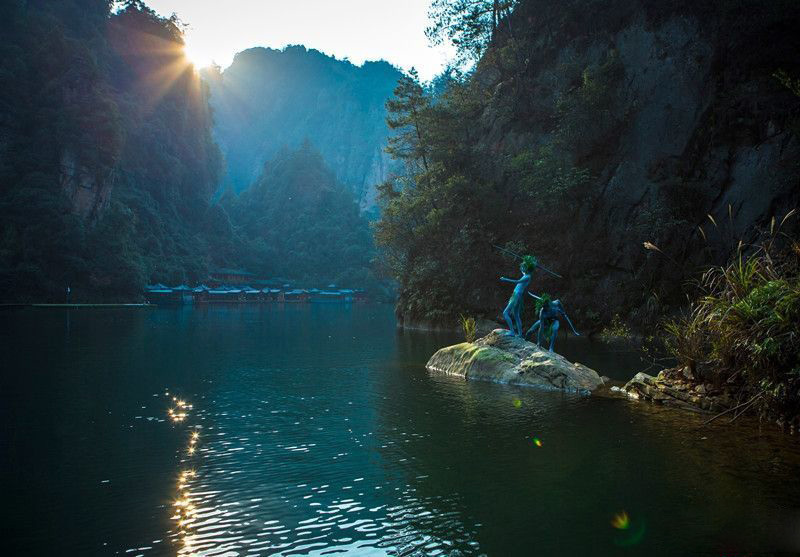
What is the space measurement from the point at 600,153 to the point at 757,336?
2445cm

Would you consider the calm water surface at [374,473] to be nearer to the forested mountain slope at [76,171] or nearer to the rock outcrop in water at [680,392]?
the rock outcrop in water at [680,392]

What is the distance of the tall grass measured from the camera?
10.1 meters

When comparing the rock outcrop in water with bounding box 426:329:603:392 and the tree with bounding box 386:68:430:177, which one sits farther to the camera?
the tree with bounding box 386:68:430:177

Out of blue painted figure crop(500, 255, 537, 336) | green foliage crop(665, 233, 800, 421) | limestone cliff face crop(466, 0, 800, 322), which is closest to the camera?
green foliage crop(665, 233, 800, 421)

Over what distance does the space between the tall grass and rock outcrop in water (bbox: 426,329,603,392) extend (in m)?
3.47

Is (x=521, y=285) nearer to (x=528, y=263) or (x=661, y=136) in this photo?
(x=528, y=263)

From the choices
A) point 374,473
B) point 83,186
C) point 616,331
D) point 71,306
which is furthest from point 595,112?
point 83,186

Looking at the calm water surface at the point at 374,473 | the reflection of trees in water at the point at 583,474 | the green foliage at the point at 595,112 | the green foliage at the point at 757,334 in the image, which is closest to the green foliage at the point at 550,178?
the green foliage at the point at 595,112

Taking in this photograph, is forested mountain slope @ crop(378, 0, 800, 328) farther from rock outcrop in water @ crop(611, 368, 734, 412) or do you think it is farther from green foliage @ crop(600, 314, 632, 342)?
rock outcrop in water @ crop(611, 368, 734, 412)

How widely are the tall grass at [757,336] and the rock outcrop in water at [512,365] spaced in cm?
347

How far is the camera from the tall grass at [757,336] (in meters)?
10.1

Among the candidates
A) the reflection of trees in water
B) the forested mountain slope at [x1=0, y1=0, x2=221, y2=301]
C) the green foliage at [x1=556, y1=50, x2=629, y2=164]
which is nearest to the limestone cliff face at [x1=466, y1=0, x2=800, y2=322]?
the green foliage at [x1=556, y1=50, x2=629, y2=164]

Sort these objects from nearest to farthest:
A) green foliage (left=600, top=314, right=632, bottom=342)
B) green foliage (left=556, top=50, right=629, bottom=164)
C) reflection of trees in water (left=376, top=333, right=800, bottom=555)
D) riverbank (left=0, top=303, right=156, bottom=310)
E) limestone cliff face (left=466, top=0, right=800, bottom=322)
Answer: reflection of trees in water (left=376, top=333, right=800, bottom=555)
limestone cliff face (left=466, top=0, right=800, bottom=322)
green foliage (left=600, top=314, right=632, bottom=342)
green foliage (left=556, top=50, right=629, bottom=164)
riverbank (left=0, top=303, right=156, bottom=310)

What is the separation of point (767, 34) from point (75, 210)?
6417 cm
